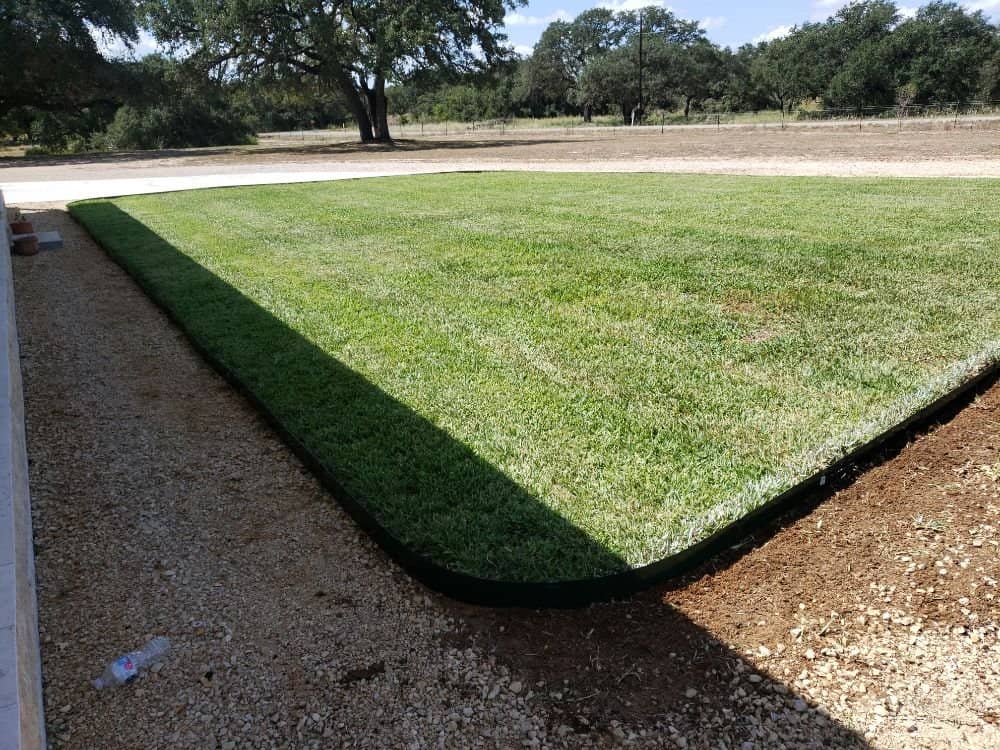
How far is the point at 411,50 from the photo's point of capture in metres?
30.2

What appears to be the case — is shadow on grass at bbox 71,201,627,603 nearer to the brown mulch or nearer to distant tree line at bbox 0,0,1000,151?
the brown mulch

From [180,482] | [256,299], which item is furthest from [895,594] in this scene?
[256,299]

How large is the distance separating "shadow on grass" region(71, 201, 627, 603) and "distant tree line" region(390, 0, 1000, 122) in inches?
1204

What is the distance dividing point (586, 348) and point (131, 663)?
3.06 metres

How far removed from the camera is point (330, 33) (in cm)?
2911

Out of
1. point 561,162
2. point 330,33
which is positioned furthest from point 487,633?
point 330,33

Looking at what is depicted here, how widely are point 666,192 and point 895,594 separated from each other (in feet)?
32.1

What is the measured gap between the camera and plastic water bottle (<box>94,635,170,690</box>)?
83.3 inches

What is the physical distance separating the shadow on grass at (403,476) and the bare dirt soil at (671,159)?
40.8 feet

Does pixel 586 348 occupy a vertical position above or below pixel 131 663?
above

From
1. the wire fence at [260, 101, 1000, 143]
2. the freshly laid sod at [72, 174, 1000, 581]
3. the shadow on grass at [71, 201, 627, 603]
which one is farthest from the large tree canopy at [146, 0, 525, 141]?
the shadow on grass at [71, 201, 627, 603]

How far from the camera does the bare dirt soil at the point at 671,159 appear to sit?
1548 centimetres

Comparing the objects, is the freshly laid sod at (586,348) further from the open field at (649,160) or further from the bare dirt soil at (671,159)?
the open field at (649,160)

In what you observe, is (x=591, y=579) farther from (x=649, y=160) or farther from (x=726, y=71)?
(x=726, y=71)
